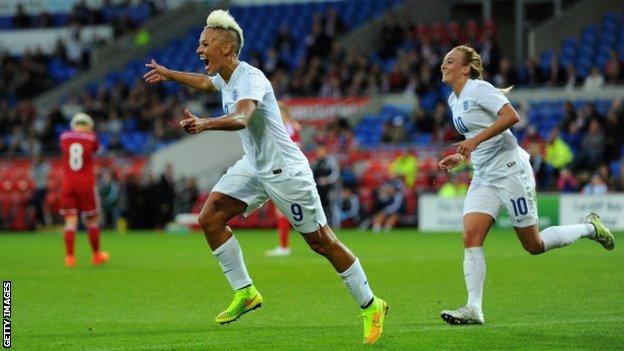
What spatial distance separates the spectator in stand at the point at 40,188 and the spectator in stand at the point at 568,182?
14.7 meters

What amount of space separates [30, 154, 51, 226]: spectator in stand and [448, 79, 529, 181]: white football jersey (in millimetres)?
25448

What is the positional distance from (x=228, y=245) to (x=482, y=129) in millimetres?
2401

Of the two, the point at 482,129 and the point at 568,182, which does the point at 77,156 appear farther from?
the point at 568,182

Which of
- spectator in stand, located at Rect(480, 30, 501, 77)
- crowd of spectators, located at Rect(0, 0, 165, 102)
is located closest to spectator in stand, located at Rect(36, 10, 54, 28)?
crowd of spectators, located at Rect(0, 0, 165, 102)

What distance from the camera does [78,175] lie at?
18734 mm

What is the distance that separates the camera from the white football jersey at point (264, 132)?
31.8 ft

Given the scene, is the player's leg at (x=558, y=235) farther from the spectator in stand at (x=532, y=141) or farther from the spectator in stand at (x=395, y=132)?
the spectator in stand at (x=395, y=132)

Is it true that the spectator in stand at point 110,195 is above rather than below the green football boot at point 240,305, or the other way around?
below

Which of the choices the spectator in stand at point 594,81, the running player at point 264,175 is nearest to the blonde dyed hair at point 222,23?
the running player at point 264,175

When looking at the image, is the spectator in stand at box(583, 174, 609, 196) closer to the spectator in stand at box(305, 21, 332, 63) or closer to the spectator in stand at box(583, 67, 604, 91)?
the spectator in stand at box(583, 67, 604, 91)

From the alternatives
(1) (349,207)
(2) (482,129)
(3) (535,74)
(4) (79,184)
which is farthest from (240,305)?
(3) (535,74)

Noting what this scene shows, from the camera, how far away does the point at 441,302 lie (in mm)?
12445

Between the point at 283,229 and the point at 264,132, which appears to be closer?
the point at 264,132

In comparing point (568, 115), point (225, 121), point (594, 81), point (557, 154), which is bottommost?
point (557, 154)
